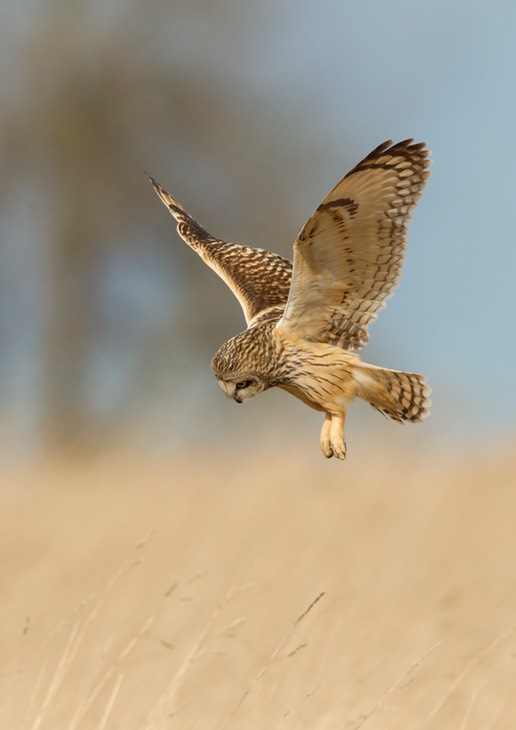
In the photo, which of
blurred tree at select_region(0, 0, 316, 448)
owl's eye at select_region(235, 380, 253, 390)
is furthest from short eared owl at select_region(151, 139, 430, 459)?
blurred tree at select_region(0, 0, 316, 448)

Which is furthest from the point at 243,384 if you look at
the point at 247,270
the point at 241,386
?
the point at 247,270

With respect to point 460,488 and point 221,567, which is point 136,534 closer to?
point 221,567

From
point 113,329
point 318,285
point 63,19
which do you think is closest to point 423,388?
point 318,285

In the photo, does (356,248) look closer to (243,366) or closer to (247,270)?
(243,366)

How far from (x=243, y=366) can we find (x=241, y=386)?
0.28 ft

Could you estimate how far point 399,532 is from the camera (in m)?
5.71

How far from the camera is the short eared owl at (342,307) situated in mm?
3832

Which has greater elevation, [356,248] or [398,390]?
[356,248]

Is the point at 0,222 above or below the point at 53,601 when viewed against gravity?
below

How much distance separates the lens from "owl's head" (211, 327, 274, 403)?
3773 millimetres

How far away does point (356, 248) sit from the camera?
3.99m

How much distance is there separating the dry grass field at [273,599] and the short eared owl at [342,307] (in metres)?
0.72

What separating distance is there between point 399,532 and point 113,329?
11451mm

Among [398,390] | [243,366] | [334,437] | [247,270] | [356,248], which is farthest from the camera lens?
[247,270]
